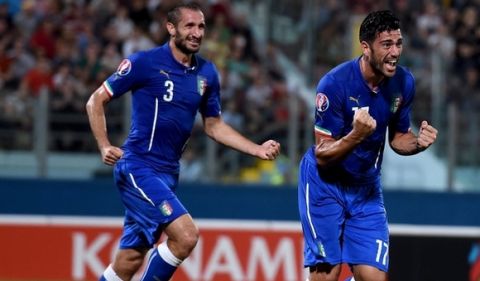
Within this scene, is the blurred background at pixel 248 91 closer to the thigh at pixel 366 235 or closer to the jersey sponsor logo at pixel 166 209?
the jersey sponsor logo at pixel 166 209

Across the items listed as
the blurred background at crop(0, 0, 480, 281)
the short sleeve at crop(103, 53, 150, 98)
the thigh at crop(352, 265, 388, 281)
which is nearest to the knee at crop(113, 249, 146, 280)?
the short sleeve at crop(103, 53, 150, 98)

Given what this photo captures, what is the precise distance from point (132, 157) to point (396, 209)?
5.43 m

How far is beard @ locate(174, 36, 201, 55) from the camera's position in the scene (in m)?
8.78

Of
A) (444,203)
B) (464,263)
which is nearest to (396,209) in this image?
(444,203)

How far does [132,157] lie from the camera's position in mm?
8914

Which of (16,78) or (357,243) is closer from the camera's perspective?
(357,243)

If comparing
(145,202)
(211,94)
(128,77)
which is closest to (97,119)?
(128,77)

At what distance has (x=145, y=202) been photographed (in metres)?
8.77

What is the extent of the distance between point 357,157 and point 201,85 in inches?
63.0

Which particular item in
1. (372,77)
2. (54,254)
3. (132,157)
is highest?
(372,77)

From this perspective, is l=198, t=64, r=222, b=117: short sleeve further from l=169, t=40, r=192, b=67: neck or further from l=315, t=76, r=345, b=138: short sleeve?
l=315, t=76, r=345, b=138: short sleeve

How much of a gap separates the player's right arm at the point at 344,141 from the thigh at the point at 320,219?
213 mm

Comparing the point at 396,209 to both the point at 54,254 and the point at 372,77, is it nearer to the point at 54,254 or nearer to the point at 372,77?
the point at 54,254

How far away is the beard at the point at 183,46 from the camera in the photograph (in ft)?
28.8
